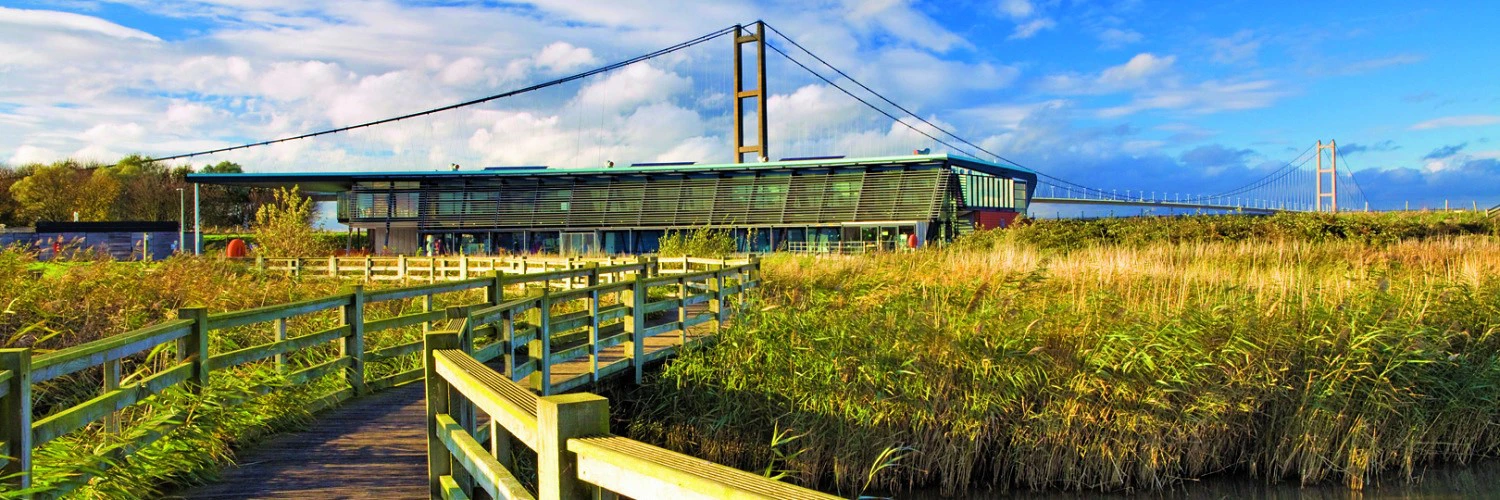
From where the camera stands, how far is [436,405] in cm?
392

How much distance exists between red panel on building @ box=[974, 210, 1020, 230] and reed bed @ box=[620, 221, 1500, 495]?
115ft

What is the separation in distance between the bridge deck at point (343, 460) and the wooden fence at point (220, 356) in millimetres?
461

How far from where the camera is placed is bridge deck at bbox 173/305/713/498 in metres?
5.23

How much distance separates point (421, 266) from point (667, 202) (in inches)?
914

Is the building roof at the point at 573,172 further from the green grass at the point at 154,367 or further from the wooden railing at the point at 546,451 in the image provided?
the wooden railing at the point at 546,451

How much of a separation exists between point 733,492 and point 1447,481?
9.64m

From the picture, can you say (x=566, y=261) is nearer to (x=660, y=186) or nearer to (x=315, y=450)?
(x=315, y=450)

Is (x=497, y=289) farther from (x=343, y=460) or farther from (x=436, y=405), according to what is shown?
(x=436, y=405)

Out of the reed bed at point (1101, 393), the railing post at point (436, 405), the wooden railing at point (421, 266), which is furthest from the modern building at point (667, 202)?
the railing post at point (436, 405)

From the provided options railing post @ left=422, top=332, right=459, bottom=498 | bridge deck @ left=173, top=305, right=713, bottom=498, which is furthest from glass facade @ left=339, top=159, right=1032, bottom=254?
railing post @ left=422, top=332, right=459, bottom=498

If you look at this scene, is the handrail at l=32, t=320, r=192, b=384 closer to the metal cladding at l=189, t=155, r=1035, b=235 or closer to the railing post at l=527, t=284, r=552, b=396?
the railing post at l=527, t=284, r=552, b=396

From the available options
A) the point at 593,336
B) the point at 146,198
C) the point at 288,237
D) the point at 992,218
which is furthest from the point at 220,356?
the point at 146,198

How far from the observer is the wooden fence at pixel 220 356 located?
4020 millimetres

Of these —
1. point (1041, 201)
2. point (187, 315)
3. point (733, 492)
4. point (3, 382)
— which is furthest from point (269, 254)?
point (1041, 201)
